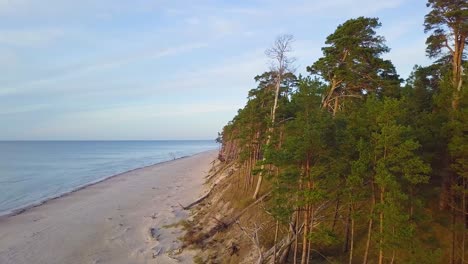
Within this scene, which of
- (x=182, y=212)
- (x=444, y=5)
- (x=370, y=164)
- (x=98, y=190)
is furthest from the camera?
(x=98, y=190)

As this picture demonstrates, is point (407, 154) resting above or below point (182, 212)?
above

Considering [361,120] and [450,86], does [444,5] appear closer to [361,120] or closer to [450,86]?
[450,86]

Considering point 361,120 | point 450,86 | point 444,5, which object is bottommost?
point 361,120

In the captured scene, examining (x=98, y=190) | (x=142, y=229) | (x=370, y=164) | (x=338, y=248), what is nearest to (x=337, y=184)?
(x=370, y=164)

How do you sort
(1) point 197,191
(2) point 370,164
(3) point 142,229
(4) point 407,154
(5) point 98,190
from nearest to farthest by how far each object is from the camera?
1. (4) point 407,154
2. (2) point 370,164
3. (3) point 142,229
4. (1) point 197,191
5. (5) point 98,190

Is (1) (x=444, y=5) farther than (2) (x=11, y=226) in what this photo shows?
No

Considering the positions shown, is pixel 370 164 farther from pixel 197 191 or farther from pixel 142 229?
pixel 197 191
